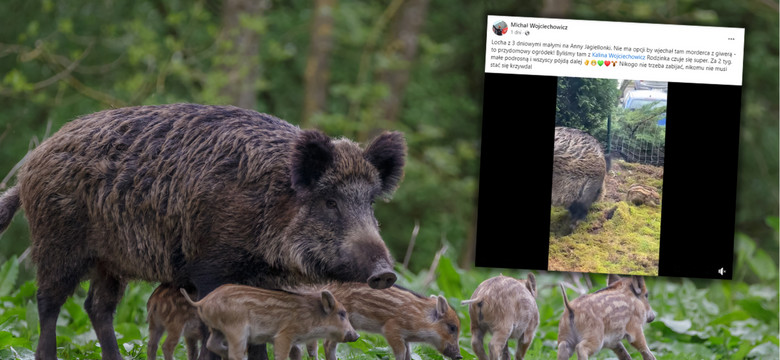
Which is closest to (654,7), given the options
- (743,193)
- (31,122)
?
(743,193)

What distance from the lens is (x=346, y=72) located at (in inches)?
858

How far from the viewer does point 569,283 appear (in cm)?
981

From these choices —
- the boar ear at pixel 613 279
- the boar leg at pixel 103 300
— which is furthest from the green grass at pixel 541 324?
the boar ear at pixel 613 279

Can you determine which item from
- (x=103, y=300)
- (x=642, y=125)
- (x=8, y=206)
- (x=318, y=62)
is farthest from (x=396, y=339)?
(x=318, y=62)

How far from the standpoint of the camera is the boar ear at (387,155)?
609 cm

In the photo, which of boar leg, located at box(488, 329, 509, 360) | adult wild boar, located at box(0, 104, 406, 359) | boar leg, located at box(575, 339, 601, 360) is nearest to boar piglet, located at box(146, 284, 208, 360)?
adult wild boar, located at box(0, 104, 406, 359)

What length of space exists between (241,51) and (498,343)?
12.1m

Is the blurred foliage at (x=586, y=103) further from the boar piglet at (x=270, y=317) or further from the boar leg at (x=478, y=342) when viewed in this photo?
the boar piglet at (x=270, y=317)

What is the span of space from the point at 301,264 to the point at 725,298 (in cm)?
600

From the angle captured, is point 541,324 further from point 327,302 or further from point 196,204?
point 196,204

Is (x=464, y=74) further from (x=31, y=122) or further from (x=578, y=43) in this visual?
(x=578, y=43)

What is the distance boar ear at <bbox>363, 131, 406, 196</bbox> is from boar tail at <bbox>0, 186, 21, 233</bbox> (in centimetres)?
279

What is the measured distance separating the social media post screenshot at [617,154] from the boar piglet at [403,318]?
1.38ft

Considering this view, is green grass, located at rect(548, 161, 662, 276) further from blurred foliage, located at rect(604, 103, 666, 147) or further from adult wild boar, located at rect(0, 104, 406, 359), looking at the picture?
adult wild boar, located at rect(0, 104, 406, 359)
